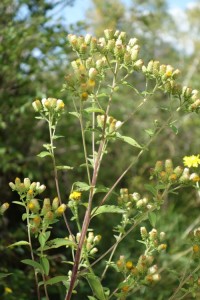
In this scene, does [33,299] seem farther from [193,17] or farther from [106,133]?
[193,17]

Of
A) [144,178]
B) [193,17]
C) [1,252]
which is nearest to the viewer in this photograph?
[1,252]

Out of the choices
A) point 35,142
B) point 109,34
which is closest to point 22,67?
point 35,142

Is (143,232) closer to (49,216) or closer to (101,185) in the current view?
(101,185)

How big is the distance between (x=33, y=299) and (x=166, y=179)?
1600mm

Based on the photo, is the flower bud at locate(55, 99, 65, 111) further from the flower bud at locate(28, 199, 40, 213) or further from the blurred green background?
the blurred green background

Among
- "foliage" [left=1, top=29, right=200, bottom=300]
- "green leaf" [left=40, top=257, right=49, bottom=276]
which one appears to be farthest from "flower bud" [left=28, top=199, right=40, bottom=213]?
"green leaf" [left=40, top=257, right=49, bottom=276]

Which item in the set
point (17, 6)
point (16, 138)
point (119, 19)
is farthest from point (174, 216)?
point (119, 19)

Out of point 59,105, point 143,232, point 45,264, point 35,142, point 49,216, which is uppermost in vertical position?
point 59,105

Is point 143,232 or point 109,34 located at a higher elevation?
point 109,34

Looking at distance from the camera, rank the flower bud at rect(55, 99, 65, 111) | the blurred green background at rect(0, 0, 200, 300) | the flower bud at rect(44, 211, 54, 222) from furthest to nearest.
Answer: the blurred green background at rect(0, 0, 200, 300) < the flower bud at rect(55, 99, 65, 111) < the flower bud at rect(44, 211, 54, 222)

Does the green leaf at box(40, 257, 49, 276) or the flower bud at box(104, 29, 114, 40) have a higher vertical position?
the flower bud at box(104, 29, 114, 40)

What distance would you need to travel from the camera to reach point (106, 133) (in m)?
1.73

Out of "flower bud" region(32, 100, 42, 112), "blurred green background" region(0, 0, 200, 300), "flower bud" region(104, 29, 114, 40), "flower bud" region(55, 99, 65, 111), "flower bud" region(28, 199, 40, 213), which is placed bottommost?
"blurred green background" region(0, 0, 200, 300)

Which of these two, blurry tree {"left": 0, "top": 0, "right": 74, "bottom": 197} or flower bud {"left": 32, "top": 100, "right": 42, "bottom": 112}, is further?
blurry tree {"left": 0, "top": 0, "right": 74, "bottom": 197}
